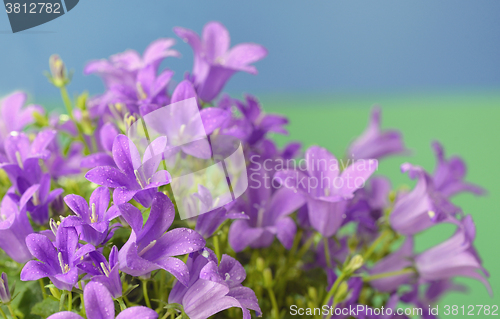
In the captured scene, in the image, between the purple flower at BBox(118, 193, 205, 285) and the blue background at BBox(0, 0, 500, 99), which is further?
the blue background at BBox(0, 0, 500, 99)

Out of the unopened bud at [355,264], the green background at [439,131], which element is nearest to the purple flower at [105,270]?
the unopened bud at [355,264]

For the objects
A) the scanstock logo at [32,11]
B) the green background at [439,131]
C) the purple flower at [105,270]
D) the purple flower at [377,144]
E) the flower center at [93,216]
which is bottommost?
the green background at [439,131]

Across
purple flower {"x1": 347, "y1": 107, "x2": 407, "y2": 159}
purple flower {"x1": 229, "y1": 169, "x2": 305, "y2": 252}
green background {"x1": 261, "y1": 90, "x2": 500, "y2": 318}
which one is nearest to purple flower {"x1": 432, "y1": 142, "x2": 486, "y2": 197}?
purple flower {"x1": 347, "y1": 107, "x2": 407, "y2": 159}

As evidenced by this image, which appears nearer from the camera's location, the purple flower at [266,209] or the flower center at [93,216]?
the flower center at [93,216]

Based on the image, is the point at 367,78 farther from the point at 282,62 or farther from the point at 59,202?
the point at 59,202

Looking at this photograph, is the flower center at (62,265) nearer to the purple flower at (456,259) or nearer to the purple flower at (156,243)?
the purple flower at (156,243)

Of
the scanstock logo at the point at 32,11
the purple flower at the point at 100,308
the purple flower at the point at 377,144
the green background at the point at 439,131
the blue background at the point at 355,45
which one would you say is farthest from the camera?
the green background at the point at 439,131

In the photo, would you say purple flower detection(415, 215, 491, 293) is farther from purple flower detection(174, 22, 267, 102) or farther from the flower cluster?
purple flower detection(174, 22, 267, 102)

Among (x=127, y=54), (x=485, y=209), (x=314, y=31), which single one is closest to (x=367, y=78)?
(x=314, y=31)
